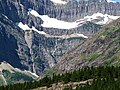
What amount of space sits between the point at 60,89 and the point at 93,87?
2107 centimetres

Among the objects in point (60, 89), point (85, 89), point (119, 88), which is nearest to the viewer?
point (119, 88)

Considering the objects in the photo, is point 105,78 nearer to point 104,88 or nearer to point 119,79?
point 119,79

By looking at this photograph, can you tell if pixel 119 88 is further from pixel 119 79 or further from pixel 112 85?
pixel 119 79

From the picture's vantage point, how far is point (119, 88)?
171875 millimetres

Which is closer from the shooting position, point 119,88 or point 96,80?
point 119,88

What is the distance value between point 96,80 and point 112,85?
16.4 m

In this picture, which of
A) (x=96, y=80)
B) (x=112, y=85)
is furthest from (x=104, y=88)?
(x=96, y=80)

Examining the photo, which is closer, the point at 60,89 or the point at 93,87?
the point at 93,87

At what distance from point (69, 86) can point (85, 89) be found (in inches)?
642

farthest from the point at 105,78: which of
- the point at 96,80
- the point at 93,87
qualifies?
the point at 93,87

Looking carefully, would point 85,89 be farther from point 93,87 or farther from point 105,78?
point 105,78

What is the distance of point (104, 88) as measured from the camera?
178 m

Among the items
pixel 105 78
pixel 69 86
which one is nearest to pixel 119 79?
pixel 105 78

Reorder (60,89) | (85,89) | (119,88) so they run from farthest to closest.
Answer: (60,89)
(85,89)
(119,88)
